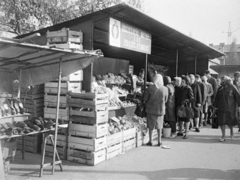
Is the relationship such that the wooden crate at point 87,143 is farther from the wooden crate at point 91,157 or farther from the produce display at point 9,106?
the produce display at point 9,106

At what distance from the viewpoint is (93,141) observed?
5734 millimetres

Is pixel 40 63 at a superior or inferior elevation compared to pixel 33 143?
superior

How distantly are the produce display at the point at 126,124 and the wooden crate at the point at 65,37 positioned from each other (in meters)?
2.40

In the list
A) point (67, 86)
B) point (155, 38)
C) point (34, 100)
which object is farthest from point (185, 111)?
point (34, 100)

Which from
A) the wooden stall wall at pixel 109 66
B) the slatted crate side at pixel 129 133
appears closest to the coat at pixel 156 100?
the slatted crate side at pixel 129 133

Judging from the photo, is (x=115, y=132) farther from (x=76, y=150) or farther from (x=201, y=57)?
(x=201, y=57)

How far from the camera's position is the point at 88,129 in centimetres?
583

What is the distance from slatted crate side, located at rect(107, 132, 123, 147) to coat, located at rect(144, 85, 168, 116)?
1.23m

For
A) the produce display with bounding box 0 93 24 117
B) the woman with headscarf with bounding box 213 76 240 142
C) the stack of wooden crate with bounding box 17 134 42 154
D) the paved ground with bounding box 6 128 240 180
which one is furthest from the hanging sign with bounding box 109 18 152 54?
the stack of wooden crate with bounding box 17 134 42 154

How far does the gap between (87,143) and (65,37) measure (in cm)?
263

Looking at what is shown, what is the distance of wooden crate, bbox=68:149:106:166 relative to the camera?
5.72 metres

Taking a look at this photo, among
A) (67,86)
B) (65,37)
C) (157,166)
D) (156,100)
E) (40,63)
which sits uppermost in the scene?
(65,37)

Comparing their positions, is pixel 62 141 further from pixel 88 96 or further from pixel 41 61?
pixel 41 61

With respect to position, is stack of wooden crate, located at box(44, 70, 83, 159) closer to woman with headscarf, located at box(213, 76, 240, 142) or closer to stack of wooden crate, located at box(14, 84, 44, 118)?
stack of wooden crate, located at box(14, 84, 44, 118)
